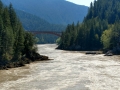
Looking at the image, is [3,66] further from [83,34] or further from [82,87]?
[83,34]

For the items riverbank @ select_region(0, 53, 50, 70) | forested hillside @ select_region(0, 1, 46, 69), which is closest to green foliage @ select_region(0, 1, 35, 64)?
forested hillside @ select_region(0, 1, 46, 69)

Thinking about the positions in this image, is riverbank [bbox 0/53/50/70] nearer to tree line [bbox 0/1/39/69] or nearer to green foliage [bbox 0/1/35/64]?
tree line [bbox 0/1/39/69]

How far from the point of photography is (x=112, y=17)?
620ft

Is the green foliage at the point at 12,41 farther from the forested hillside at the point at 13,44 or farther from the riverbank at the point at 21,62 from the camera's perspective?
the riverbank at the point at 21,62

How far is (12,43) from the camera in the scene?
225 ft

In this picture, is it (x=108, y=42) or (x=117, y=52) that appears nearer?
(x=117, y=52)

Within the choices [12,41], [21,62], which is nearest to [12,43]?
[12,41]

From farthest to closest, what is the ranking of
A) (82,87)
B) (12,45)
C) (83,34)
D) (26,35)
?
(83,34) < (26,35) < (12,45) < (82,87)

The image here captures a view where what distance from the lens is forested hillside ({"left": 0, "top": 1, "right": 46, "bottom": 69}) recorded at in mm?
65250

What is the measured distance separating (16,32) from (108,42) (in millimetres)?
55323

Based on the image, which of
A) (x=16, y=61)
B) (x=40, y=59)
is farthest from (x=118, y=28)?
(x=16, y=61)

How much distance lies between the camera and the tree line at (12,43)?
214 feet

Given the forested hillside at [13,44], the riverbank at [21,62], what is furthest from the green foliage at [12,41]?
the riverbank at [21,62]

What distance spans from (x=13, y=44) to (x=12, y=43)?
277cm
